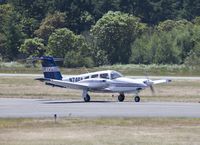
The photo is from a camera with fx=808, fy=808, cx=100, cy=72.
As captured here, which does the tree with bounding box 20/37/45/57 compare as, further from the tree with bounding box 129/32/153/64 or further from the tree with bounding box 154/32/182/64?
the tree with bounding box 154/32/182/64

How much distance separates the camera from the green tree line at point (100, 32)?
10706cm

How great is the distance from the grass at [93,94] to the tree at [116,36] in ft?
147

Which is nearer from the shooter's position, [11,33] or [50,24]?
[11,33]

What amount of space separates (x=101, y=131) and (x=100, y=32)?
8546 cm

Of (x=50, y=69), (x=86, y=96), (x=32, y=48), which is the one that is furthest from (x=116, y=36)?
(x=86, y=96)

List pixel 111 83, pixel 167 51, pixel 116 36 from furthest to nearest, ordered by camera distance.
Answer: pixel 116 36 < pixel 167 51 < pixel 111 83

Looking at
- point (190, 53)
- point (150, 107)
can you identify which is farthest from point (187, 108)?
point (190, 53)

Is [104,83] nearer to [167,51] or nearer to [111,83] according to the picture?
[111,83]

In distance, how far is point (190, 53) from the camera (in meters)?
106

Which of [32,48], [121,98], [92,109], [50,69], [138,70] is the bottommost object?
[138,70]

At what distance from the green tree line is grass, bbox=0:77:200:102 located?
115 feet

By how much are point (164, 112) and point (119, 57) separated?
77.8 m

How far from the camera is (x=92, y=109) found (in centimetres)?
3800

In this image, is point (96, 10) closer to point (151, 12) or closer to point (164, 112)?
point (151, 12)
